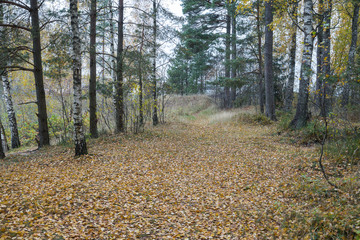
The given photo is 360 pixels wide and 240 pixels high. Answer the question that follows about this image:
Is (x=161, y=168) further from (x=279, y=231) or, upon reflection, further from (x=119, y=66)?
(x=119, y=66)

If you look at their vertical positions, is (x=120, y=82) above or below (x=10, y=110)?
above

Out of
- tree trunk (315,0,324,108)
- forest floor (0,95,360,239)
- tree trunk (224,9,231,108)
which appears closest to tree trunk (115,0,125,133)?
forest floor (0,95,360,239)

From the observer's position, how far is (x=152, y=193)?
195 inches

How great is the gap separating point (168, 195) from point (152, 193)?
36cm

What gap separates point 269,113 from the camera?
13500 mm

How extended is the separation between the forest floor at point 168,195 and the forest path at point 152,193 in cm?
2

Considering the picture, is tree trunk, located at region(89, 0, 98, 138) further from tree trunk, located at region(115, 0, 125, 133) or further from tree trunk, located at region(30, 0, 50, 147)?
tree trunk, located at region(30, 0, 50, 147)

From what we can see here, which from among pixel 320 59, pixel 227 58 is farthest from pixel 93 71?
pixel 227 58

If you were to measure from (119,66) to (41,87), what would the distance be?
322 cm

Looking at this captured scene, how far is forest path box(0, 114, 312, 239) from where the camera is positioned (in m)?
3.59

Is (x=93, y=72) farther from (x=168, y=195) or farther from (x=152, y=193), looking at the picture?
(x=168, y=195)

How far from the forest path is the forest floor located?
0.02 meters

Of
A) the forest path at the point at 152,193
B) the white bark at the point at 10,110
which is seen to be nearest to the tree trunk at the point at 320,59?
the forest path at the point at 152,193

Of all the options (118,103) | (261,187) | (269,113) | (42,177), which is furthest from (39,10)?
(269,113)
